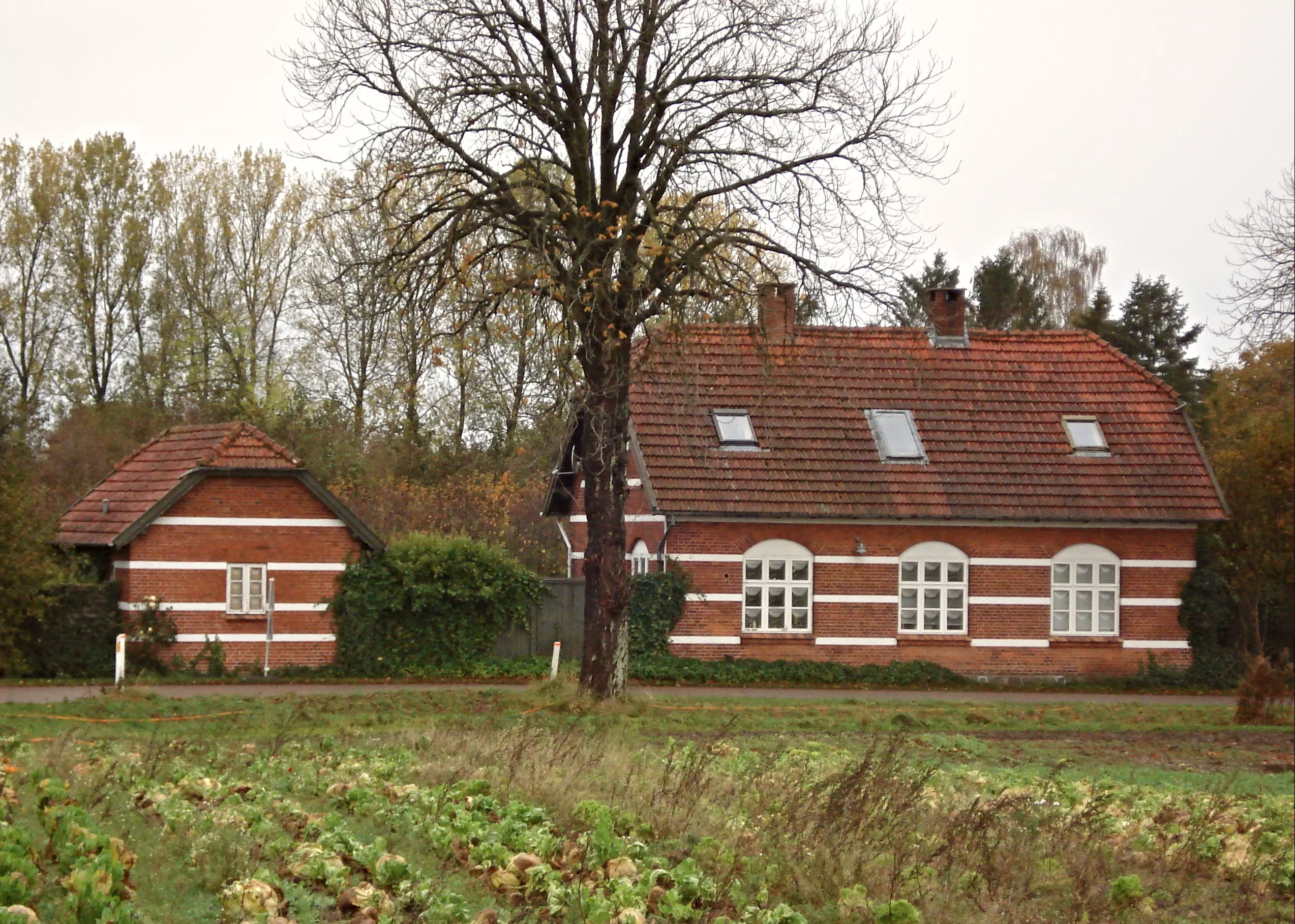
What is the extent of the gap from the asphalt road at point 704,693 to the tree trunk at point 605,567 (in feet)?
5.29

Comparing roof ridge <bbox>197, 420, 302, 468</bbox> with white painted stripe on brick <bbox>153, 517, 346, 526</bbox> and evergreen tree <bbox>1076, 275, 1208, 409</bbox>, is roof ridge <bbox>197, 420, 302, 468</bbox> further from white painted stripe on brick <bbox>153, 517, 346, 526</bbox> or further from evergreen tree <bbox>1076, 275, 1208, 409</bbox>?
evergreen tree <bbox>1076, 275, 1208, 409</bbox>

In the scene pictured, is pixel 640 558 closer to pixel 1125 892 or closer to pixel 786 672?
pixel 786 672

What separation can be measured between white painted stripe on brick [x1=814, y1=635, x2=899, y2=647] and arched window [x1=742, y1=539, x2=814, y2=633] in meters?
0.36

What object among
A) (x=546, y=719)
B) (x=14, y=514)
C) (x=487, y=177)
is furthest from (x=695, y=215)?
(x=14, y=514)

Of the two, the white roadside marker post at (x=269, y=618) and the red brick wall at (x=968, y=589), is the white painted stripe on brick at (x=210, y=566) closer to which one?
the white roadside marker post at (x=269, y=618)

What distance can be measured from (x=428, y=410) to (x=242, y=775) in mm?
32922

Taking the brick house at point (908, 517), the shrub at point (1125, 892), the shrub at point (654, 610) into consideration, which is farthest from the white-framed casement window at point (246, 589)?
the shrub at point (1125, 892)

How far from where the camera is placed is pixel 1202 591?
30.1m

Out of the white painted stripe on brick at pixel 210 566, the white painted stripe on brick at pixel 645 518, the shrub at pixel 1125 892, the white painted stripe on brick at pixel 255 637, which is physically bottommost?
the shrub at pixel 1125 892

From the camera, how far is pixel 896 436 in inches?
1227

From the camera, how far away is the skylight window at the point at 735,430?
3009 centimetres

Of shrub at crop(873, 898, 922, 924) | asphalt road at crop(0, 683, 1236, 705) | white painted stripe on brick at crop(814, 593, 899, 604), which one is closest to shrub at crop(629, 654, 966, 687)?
asphalt road at crop(0, 683, 1236, 705)

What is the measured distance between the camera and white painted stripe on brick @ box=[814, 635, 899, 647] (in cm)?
2933

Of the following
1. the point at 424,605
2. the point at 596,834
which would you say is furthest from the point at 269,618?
the point at 596,834
